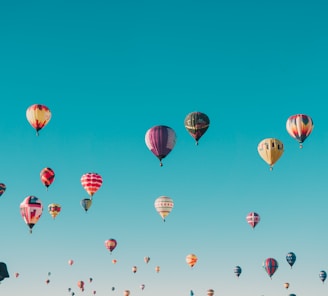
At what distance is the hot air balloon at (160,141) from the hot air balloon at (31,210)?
12.6 m

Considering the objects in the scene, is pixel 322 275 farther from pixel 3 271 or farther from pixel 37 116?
pixel 3 271

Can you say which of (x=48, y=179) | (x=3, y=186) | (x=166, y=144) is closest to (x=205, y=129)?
(x=166, y=144)

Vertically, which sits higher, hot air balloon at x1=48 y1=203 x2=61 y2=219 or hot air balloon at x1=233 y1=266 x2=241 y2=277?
hot air balloon at x1=48 y1=203 x2=61 y2=219

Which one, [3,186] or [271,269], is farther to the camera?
[271,269]

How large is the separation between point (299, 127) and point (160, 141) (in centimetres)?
1212

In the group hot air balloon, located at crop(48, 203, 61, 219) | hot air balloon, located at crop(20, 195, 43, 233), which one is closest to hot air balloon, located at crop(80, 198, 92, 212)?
hot air balloon, located at crop(48, 203, 61, 219)

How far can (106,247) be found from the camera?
86.8m

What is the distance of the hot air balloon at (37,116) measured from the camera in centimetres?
6056

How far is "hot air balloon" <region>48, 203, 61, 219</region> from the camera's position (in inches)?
2987

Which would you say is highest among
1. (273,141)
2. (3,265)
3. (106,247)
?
(273,141)

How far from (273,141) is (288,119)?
2801 millimetres

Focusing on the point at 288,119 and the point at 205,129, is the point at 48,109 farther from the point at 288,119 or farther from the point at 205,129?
the point at 288,119

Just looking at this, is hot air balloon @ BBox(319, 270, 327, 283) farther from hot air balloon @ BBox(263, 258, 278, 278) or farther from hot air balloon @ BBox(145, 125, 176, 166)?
hot air balloon @ BBox(145, 125, 176, 166)

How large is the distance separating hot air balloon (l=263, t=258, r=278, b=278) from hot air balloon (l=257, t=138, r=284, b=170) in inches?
1088
